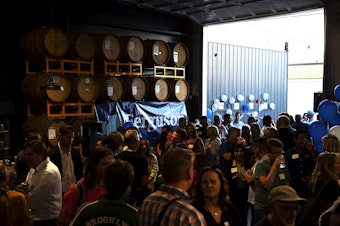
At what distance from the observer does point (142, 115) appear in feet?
31.4

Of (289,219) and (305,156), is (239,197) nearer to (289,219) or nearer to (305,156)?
(305,156)

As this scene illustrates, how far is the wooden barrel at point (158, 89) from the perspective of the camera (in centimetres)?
973

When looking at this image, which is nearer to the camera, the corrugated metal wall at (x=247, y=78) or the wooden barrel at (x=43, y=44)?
the wooden barrel at (x=43, y=44)

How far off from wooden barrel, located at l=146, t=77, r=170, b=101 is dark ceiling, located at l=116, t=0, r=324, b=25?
6.96ft

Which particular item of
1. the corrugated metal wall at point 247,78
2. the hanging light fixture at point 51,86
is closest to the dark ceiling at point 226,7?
the corrugated metal wall at point 247,78

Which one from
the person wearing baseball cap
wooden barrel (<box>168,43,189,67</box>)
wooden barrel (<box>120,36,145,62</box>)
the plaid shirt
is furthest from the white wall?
the plaid shirt

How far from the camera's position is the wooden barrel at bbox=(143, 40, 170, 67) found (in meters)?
9.70

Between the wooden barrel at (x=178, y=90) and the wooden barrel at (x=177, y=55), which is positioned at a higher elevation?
the wooden barrel at (x=177, y=55)

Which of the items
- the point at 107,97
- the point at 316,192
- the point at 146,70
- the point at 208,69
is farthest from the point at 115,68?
the point at 316,192

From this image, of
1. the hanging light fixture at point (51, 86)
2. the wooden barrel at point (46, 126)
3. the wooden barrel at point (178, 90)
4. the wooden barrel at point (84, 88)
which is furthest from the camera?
the wooden barrel at point (178, 90)

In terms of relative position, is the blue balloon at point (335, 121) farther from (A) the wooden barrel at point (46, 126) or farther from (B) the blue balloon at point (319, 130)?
(A) the wooden barrel at point (46, 126)

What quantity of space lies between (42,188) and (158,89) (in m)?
6.37

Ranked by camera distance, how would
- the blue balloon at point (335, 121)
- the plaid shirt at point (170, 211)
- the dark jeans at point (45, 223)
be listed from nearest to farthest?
the plaid shirt at point (170, 211), the dark jeans at point (45, 223), the blue balloon at point (335, 121)

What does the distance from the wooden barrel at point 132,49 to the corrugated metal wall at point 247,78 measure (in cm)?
423
